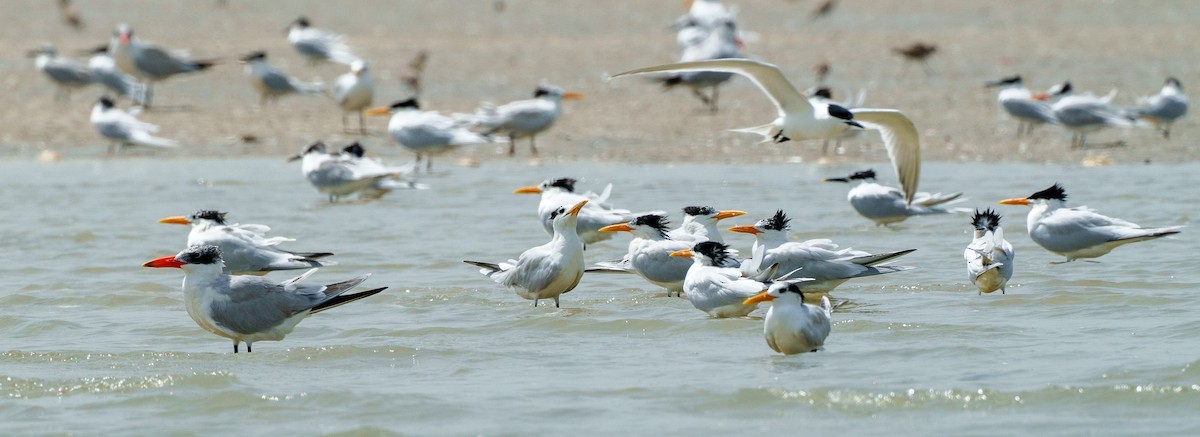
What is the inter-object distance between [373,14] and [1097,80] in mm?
13922

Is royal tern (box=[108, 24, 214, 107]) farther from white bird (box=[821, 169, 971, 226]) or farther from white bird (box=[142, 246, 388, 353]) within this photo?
white bird (box=[142, 246, 388, 353])

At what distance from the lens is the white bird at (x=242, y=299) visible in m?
6.96

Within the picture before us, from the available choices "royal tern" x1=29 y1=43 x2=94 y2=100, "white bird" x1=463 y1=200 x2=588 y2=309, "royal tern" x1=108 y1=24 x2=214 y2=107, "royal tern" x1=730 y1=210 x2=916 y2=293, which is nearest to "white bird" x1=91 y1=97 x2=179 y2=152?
"royal tern" x1=108 y1=24 x2=214 y2=107

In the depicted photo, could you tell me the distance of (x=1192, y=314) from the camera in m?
7.52

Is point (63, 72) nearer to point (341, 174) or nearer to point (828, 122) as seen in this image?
point (341, 174)

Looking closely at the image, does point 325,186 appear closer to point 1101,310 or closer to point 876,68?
point 1101,310

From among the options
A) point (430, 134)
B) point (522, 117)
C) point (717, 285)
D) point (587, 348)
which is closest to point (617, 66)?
point (522, 117)

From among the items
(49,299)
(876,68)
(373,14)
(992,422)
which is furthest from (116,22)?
(992,422)

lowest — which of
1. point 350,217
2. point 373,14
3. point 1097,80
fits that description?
point 350,217

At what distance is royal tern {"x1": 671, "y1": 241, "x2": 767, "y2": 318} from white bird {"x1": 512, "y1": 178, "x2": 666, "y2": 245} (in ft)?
6.01

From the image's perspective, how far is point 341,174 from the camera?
1323cm

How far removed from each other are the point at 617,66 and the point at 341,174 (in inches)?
421

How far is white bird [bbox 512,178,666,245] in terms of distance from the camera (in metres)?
9.84

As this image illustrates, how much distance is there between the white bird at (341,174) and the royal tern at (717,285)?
594cm
